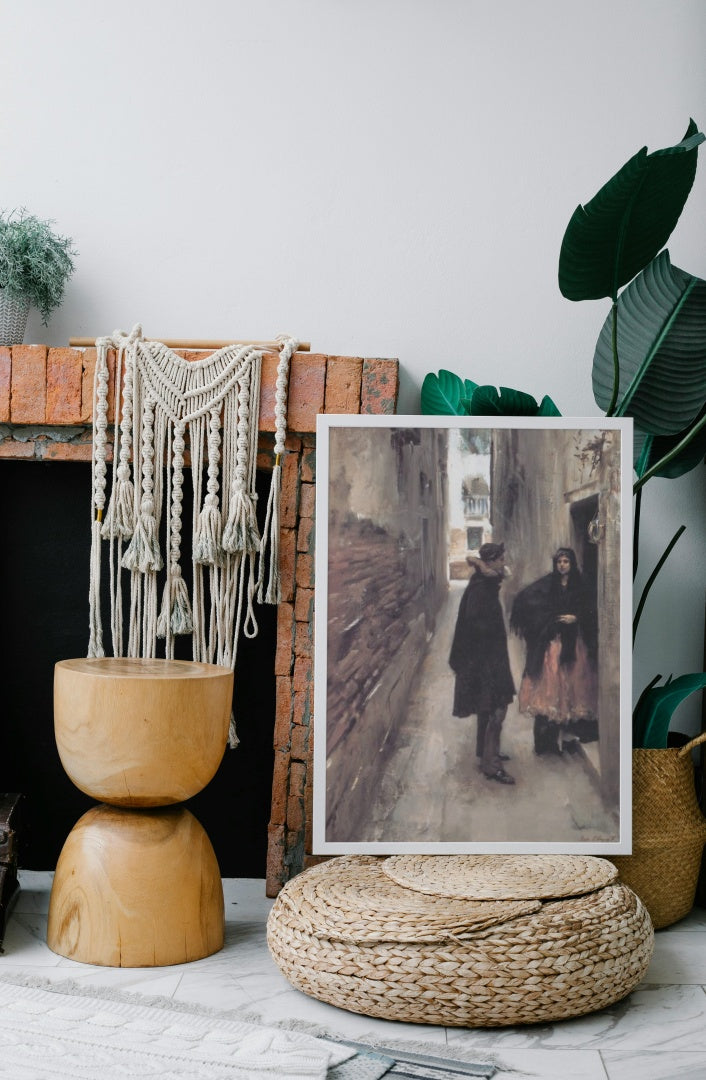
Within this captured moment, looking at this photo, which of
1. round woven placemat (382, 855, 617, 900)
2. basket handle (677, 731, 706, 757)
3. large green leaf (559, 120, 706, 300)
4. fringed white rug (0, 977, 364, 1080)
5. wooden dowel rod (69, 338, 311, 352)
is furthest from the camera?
wooden dowel rod (69, 338, 311, 352)

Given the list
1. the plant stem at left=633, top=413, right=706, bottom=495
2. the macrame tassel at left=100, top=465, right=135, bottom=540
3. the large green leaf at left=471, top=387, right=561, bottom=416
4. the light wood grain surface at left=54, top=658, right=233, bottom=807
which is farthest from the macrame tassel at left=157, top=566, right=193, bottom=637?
the plant stem at left=633, top=413, right=706, bottom=495

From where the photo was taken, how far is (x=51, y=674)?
2416 mm

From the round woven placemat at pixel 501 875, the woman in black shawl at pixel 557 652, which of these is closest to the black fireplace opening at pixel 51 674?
the round woven placemat at pixel 501 875

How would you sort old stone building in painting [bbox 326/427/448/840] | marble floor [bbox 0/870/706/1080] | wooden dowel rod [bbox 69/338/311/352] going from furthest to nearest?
wooden dowel rod [bbox 69/338/311/352] → old stone building in painting [bbox 326/427/448/840] → marble floor [bbox 0/870/706/1080]

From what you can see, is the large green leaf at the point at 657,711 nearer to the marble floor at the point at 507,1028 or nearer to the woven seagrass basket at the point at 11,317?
the marble floor at the point at 507,1028

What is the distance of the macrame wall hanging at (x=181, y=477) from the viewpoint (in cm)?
216

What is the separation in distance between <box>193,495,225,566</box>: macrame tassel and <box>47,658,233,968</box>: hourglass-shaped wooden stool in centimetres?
36

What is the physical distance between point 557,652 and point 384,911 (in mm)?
644

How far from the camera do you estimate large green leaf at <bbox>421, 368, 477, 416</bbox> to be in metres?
2.27

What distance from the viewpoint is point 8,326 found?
88.0 inches

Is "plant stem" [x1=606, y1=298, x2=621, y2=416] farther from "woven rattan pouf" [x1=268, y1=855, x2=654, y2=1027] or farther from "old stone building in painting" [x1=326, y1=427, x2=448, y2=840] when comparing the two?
"woven rattan pouf" [x1=268, y1=855, x2=654, y2=1027]

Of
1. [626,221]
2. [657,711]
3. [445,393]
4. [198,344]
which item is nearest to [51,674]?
[198,344]

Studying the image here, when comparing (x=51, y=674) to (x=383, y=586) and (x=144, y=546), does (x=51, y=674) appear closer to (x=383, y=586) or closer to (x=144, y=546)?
(x=144, y=546)

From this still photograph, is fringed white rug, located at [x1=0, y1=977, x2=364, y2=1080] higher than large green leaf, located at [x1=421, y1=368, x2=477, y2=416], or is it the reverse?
large green leaf, located at [x1=421, y1=368, x2=477, y2=416]
